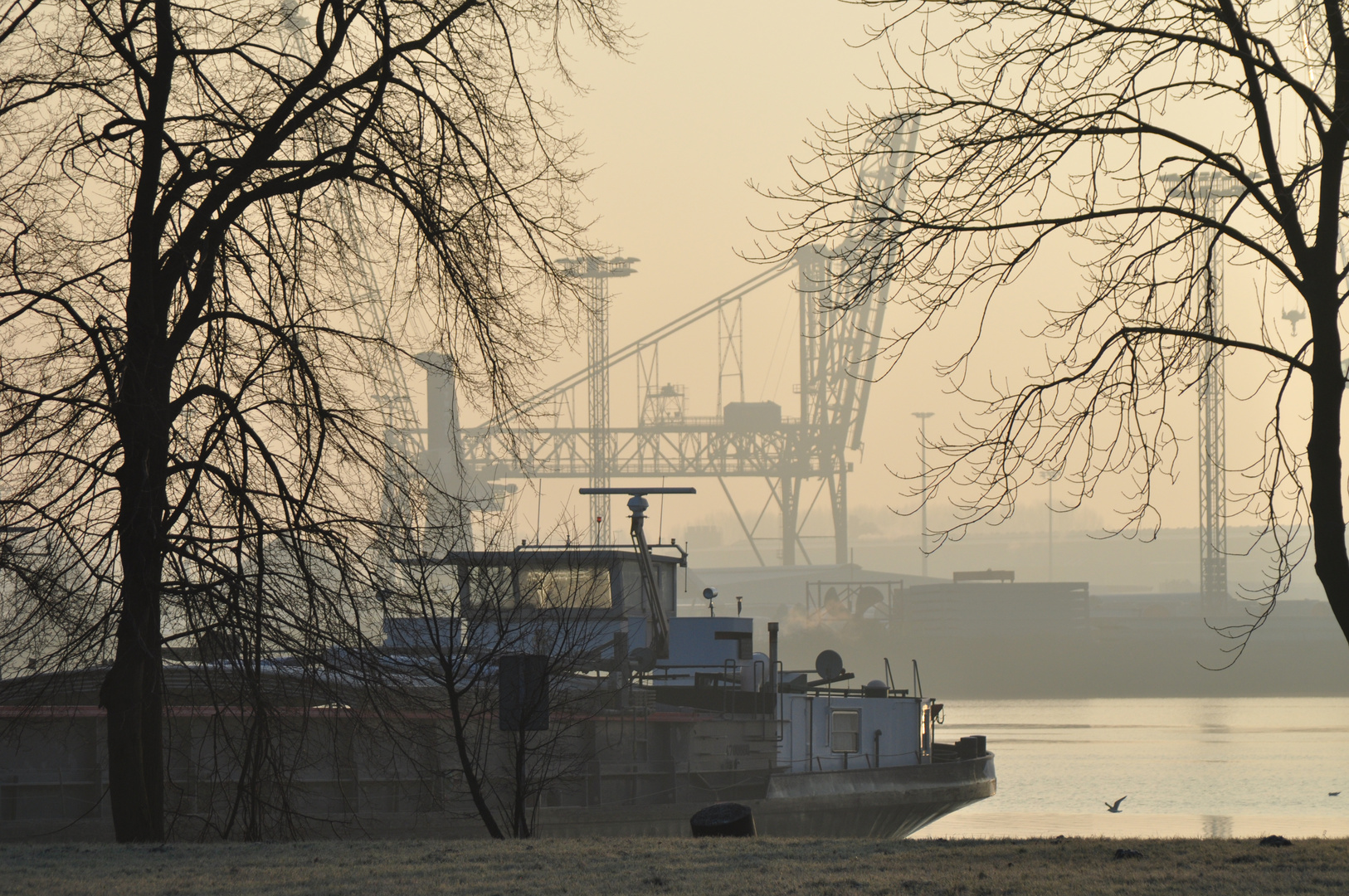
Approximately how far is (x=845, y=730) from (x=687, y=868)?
1554 cm

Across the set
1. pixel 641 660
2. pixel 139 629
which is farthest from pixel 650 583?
pixel 139 629

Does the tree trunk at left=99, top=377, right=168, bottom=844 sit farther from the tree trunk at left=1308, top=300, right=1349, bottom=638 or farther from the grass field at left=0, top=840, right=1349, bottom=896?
the tree trunk at left=1308, top=300, right=1349, bottom=638

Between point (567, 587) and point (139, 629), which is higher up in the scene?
point (567, 587)

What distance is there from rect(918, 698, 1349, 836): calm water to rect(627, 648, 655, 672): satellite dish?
10.4 meters

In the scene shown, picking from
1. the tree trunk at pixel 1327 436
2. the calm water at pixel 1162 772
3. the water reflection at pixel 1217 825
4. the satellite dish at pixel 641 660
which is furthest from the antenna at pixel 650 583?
the water reflection at pixel 1217 825

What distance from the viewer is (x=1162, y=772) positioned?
59625mm

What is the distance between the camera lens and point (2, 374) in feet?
36.5

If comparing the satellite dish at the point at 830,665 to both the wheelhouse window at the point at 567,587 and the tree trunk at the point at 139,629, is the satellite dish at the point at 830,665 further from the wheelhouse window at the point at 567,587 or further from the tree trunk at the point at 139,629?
→ the tree trunk at the point at 139,629

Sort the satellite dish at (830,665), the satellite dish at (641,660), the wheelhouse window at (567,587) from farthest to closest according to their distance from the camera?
the satellite dish at (830,665), the satellite dish at (641,660), the wheelhouse window at (567,587)

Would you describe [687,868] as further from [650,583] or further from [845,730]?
[845,730]

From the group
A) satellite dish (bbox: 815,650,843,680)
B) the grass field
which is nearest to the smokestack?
satellite dish (bbox: 815,650,843,680)

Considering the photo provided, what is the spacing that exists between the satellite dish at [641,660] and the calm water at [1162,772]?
1045 centimetres

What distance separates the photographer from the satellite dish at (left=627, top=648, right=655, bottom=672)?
2245 centimetres

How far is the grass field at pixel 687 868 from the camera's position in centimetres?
891
